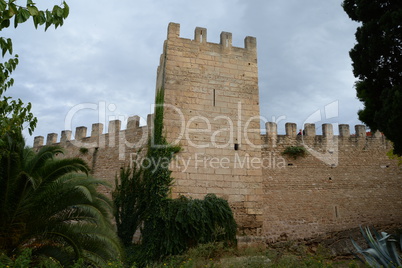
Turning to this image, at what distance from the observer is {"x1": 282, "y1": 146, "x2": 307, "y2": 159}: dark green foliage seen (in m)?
14.3

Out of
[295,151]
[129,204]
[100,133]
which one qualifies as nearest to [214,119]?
[129,204]

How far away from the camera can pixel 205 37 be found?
970cm

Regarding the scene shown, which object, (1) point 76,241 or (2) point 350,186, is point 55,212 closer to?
(1) point 76,241

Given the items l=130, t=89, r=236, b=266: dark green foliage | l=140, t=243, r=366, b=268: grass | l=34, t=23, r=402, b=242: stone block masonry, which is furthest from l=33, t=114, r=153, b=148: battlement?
l=140, t=243, r=366, b=268: grass

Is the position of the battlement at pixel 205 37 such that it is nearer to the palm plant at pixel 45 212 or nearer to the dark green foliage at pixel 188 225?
the dark green foliage at pixel 188 225

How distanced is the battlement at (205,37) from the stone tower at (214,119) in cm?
3

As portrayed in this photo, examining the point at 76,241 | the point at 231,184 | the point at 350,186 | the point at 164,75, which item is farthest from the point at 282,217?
the point at 76,241

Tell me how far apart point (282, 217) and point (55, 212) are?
953 cm

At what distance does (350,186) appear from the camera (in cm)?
1431

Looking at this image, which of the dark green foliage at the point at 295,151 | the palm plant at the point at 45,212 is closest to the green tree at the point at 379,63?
the palm plant at the point at 45,212

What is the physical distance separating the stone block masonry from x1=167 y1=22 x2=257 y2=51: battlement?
0.03 metres

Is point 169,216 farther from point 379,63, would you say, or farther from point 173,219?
point 379,63

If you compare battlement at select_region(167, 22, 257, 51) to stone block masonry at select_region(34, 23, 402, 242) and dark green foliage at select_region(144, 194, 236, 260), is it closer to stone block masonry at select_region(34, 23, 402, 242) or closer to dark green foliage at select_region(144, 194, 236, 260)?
stone block masonry at select_region(34, 23, 402, 242)

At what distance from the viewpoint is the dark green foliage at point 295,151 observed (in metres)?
14.3
